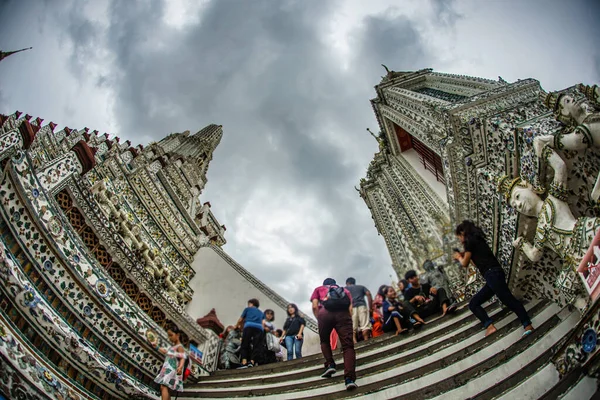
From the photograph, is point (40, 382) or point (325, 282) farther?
point (325, 282)

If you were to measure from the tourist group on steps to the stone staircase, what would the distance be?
6.8 inches

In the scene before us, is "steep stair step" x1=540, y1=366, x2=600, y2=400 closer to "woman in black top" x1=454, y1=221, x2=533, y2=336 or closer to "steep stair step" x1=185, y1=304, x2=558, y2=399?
"steep stair step" x1=185, y1=304, x2=558, y2=399

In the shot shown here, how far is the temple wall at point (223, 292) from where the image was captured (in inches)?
355

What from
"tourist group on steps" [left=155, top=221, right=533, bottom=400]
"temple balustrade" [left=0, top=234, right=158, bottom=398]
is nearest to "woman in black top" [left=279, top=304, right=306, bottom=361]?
"tourist group on steps" [left=155, top=221, right=533, bottom=400]

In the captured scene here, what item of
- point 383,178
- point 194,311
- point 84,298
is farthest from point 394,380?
point 383,178

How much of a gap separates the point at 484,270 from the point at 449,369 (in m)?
1.03

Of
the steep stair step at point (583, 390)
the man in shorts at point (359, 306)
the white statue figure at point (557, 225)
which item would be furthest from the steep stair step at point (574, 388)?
the man in shorts at point (359, 306)

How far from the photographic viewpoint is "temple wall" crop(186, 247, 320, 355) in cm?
903

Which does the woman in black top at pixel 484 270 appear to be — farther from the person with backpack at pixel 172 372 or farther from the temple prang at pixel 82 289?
the temple prang at pixel 82 289

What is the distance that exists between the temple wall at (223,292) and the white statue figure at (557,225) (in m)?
6.36

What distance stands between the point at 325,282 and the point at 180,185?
11.9 m

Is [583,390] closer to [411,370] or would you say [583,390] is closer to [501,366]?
[501,366]

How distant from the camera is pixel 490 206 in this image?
15.5ft

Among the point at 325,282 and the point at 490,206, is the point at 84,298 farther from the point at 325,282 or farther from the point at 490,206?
the point at 490,206
